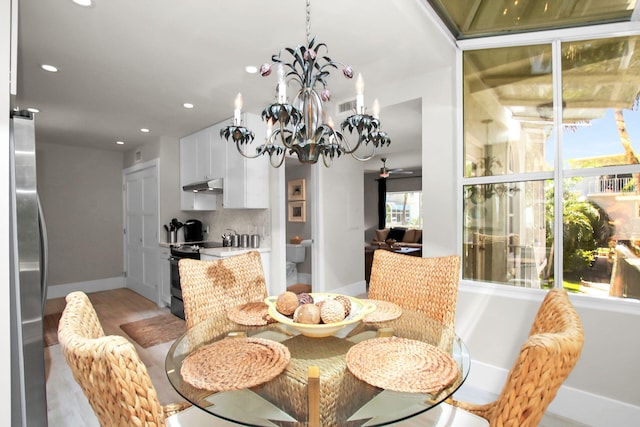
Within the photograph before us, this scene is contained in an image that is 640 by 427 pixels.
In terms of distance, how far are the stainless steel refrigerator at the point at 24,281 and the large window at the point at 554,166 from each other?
2635mm

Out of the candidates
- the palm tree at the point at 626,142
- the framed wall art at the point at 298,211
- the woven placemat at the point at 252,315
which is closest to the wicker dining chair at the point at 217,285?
the woven placemat at the point at 252,315

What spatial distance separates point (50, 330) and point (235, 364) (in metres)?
3.90

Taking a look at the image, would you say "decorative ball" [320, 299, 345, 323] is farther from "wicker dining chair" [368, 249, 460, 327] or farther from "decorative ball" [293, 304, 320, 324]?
"wicker dining chair" [368, 249, 460, 327]

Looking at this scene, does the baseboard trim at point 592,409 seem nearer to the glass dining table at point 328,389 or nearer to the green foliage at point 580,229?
the green foliage at point 580,229

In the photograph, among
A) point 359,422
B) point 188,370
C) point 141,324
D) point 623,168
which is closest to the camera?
point 359,422

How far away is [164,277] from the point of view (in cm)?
445

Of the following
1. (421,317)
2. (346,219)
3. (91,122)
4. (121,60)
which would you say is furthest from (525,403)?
(91,122)

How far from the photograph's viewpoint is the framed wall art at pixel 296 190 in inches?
237

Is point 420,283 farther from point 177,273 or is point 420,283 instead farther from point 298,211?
point 298,211

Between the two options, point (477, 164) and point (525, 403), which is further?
point (477, 164)

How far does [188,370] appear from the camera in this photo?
1.00m

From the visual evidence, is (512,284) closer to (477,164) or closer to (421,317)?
(477,164)

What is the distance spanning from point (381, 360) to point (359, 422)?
0.83 feet

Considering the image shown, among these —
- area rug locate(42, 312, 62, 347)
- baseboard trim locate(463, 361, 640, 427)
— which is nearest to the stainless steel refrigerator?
area rug locate(42, 312, 62, 347)
